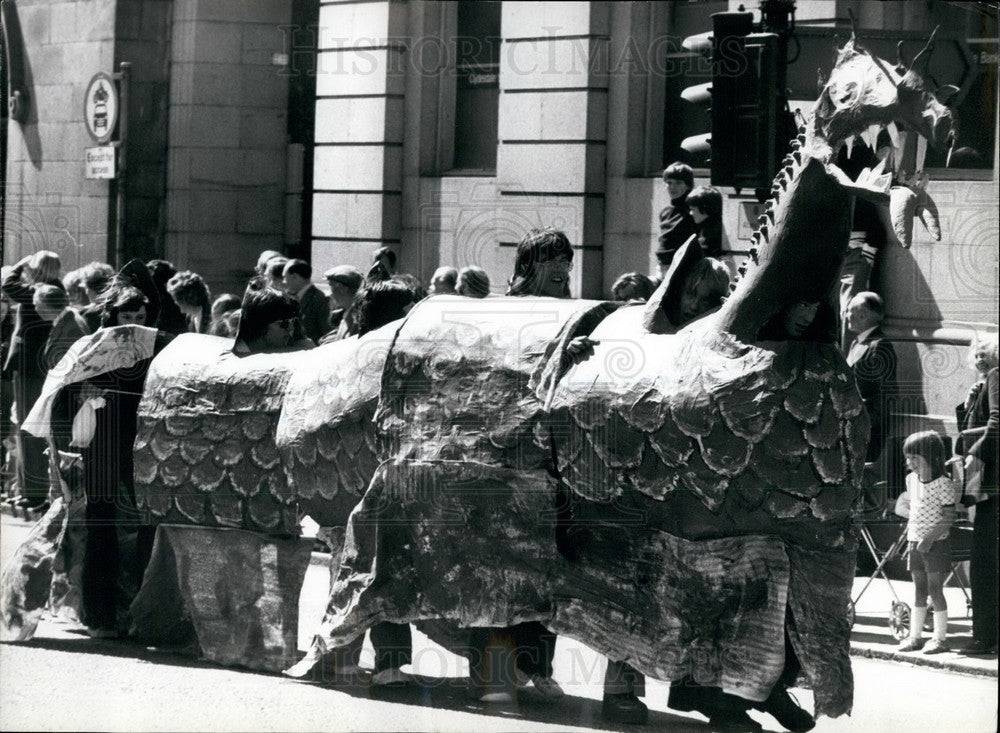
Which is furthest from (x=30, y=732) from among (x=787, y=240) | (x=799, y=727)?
(x=787, y=240)

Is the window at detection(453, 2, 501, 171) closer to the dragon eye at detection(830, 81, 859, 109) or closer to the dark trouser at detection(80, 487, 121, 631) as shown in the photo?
the dark trouser at detection(80, 487, 121, 631)

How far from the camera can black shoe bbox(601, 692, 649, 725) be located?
766cm

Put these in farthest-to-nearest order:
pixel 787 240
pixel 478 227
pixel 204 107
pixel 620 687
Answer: pixel 204 107 → pixel 478 227 → pixel 620 687 → pixel 787 240

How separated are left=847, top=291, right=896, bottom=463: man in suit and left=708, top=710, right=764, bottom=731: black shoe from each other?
3445mm

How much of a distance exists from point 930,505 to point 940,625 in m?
0.67

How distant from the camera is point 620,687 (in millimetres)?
7711

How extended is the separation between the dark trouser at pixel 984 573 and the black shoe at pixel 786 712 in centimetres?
234

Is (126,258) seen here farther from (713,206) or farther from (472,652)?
(472,652)

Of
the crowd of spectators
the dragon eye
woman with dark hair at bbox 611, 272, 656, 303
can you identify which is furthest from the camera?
woman with dark hair at bbox 611, 272, 656, 303

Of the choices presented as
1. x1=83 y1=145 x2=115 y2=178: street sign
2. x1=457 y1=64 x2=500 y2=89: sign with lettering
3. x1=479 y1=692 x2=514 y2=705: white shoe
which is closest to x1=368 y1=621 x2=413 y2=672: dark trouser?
x1=479 y1=692 x2=514 y2=705: white shoe

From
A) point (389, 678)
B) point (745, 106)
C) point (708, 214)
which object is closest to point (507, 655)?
point (389, 678)

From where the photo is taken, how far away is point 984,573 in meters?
9.38

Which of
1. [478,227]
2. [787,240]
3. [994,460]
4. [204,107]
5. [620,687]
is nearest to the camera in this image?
[787,240]

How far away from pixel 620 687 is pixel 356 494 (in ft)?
5.18
